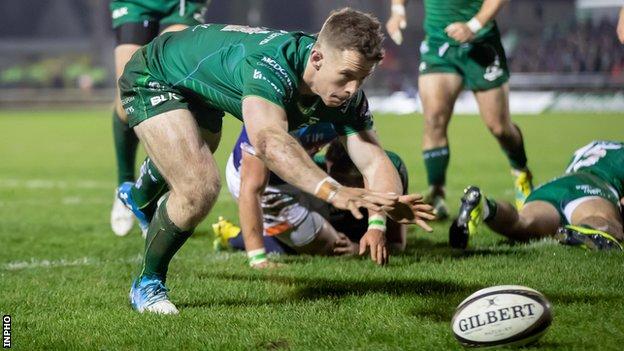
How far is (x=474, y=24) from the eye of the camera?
28.2ft

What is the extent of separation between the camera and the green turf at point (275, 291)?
4.54 meters

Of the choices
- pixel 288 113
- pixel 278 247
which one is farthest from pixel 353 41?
pixel 278 247

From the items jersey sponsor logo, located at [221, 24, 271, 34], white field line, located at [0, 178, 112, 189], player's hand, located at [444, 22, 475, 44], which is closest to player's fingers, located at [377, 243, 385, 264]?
jersey sponsor logo, located at [221, 24, 271, 34]

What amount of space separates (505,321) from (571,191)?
10.1 ft

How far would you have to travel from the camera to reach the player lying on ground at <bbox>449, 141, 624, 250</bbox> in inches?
263

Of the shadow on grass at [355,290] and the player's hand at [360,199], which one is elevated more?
the player's hand at [360,199]

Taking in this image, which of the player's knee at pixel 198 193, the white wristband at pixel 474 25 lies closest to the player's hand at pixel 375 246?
the player's knee at pixel 198 193

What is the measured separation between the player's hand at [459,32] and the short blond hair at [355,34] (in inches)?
150

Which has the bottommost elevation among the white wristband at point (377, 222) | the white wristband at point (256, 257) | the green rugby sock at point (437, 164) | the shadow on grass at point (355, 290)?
the green rugby sock at point (437, 164)

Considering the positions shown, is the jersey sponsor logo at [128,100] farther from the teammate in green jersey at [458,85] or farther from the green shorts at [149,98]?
the teammate in green jersey at [458,85]

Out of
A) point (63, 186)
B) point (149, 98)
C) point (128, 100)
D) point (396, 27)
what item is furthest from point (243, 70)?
point (63, 186)

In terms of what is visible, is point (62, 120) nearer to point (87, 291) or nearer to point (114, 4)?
point (114, 4)

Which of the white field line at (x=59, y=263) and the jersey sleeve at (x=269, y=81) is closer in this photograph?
the jersey sleeve at (x=269, y=81)

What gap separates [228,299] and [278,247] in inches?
65.2
